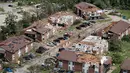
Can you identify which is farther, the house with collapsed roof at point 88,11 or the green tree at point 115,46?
the house with collapsed roof at point 88,11

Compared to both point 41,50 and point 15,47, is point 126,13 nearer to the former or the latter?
point 41,50

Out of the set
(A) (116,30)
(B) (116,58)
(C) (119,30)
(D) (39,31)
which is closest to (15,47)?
(D) (39,31)

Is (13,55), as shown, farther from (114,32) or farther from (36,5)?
(36,5)

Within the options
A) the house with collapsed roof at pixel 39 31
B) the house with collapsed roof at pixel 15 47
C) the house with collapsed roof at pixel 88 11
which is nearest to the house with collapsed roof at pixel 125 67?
the house with collapsed roof at pixel 15 47

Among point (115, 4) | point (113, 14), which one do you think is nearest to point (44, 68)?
point (113, 14)

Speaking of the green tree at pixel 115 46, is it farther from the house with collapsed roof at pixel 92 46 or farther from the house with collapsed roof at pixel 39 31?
the house with collapsed roof at pixel 39 31

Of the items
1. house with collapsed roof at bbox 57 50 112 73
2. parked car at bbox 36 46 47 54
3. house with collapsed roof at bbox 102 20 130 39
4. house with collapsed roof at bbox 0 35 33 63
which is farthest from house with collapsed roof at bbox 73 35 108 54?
house with collapsed roof at bbox 0 35 33 63

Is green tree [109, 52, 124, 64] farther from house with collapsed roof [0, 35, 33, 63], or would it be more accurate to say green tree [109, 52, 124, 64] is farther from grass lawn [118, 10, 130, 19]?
grass lawn [118, 10, 130, 19]
